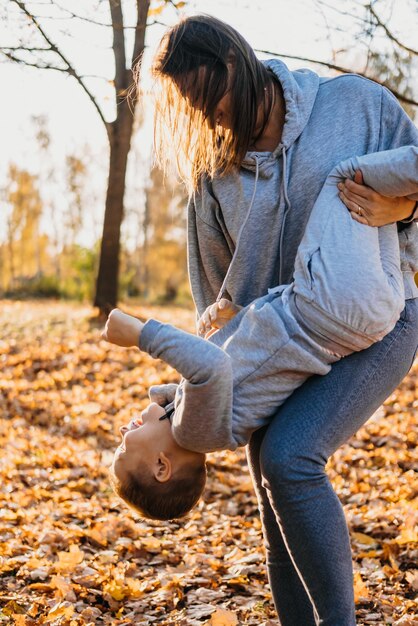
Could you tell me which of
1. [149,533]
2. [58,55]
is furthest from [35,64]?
[149,533]

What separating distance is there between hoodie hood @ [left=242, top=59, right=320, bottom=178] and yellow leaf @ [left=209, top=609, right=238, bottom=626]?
1886 millimetres

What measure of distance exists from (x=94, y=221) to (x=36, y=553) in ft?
135

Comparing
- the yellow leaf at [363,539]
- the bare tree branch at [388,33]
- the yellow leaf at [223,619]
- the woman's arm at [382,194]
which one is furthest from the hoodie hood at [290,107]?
the bare tree branch at [388,33]

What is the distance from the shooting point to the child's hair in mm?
2490

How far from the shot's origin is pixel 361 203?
7.27ft

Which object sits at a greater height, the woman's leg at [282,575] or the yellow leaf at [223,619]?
the woman's leg at [282,575]

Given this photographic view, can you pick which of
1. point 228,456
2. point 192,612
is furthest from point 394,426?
point 192,612

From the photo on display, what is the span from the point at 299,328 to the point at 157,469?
0.73 meters

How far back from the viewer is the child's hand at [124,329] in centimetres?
218

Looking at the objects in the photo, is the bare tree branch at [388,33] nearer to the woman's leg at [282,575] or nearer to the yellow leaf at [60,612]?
the woman's leg at [282,575]

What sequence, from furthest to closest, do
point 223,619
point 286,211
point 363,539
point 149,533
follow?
point 149,533
point 363,539
point 223,619
point 286,211

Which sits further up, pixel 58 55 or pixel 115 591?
pixel 58 55

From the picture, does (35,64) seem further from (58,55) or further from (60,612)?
(60,612)

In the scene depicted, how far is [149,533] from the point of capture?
453 centimetres
